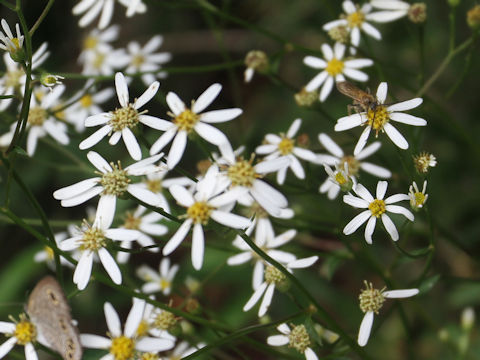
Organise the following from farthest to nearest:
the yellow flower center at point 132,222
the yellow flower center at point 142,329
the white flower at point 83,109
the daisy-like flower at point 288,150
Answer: the white flower at point 83,109, the yellow flower center at point 132,222, the daisy-like flower at point 288,150, the yellow flower center at point 142,329

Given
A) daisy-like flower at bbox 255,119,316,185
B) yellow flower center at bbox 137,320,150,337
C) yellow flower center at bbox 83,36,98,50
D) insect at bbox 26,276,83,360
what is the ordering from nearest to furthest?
insect at bbox 26,276,83,360 → yellow flower center at bbox 137,320,150,337 → daisy-like flower at bbox 255,119,316,185 → yellow flower center at bbox 83,36,98,50

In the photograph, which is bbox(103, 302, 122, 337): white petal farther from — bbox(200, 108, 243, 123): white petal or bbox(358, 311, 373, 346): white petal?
bbox(358, 311, 373, 346): white petal

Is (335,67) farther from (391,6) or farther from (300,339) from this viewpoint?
(300,339)

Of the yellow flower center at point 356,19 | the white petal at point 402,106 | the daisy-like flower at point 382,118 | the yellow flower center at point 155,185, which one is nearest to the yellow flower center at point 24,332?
the yellow flower center at point 155,185

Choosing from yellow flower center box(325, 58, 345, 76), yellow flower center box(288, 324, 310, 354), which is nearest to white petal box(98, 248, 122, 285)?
yellow flower center box(288, 324, 310, 354)

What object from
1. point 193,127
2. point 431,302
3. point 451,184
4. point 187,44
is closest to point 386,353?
point 431,302

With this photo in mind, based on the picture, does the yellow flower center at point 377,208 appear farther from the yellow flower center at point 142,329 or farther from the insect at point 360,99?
the yellow flower center at point 142,329
